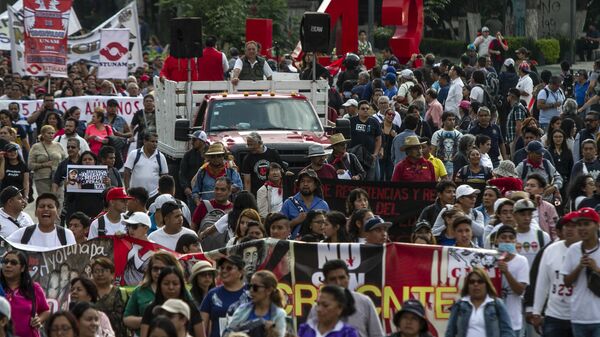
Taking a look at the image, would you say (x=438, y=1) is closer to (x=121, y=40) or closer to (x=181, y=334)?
(x=121, y=40)

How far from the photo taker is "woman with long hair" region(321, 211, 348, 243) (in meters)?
13.9

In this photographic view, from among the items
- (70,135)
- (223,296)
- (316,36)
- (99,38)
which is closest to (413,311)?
(223,296)

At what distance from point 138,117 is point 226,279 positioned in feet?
51.0

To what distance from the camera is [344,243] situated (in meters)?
13.2

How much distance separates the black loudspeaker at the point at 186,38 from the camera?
2489cm

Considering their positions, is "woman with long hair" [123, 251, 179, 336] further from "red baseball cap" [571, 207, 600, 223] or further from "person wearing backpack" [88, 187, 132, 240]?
"person wearing backpack" [88, 187, 132, 240]

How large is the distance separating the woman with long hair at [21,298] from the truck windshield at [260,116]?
10.1 meters

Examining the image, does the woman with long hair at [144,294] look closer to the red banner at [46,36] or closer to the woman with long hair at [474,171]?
the woman with long hair at [474,171]

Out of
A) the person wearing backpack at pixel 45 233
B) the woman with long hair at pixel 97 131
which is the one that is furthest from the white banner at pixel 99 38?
the person wearing backpack at pixel 45 233

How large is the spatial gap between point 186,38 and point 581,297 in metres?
13.5

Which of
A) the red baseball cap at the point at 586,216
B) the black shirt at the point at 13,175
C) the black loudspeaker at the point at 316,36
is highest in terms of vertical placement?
the black loudspeaker at the point at 316,36

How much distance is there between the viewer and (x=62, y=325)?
10.7 m

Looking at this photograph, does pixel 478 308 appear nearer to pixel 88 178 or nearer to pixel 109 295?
pixel 109 295

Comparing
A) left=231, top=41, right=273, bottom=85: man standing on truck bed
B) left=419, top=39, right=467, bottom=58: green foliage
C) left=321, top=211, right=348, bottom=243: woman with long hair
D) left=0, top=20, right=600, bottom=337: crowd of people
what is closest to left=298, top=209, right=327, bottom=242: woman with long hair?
left=0, top=20, right=600, bottom=337: crowd of people
